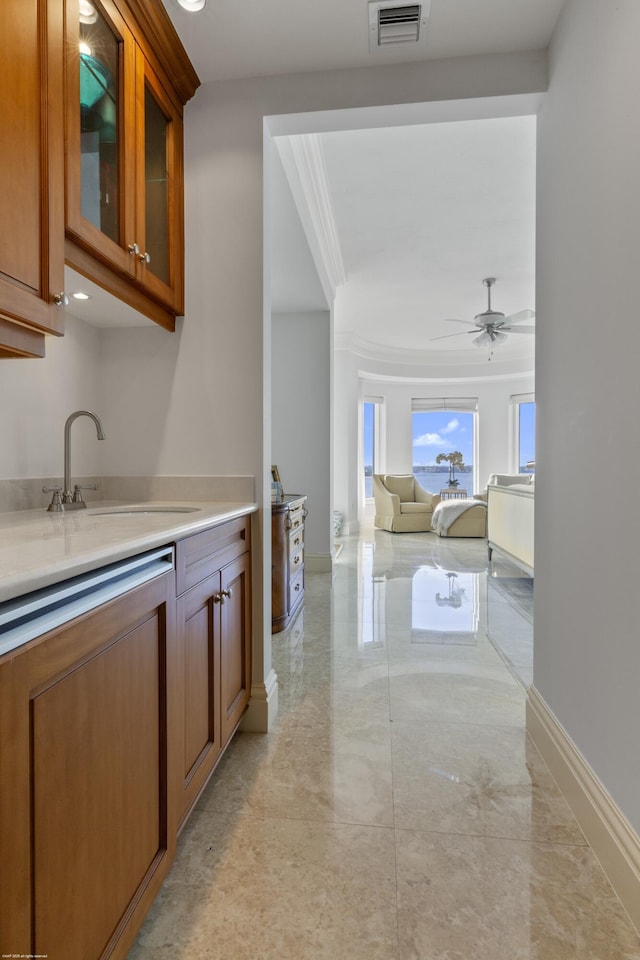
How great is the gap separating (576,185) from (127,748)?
6.42ft

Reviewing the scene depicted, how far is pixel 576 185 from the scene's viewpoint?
156 centimetres

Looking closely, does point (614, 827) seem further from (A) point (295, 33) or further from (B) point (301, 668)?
(A) point (295, 33)

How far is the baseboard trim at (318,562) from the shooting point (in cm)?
491

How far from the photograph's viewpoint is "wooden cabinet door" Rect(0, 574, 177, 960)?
25.7 inches

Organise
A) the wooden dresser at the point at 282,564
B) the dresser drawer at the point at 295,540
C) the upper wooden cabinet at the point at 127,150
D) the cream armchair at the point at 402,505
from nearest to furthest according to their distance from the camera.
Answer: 1. the upper wooden cabinet at the point at 127,150
2. the wooden dresser at the point at 282,564
3. the dresser drawer at the point at 295,540
4. the cream armchair at the point at 402,505

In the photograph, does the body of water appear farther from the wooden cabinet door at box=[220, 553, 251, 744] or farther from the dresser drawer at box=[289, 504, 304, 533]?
the wooden cabinet door at box=[220, 553, 251, 744]

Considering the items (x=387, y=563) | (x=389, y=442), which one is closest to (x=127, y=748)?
(x=387, y=563)

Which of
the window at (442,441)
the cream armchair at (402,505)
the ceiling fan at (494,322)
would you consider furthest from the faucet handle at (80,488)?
the window at (442,441)

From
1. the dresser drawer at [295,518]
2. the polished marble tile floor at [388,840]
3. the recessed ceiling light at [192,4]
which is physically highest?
the recessed ceiling light at [192,4]

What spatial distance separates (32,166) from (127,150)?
0.55m

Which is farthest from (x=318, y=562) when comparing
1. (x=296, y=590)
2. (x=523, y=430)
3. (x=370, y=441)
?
(x=523, y=430)

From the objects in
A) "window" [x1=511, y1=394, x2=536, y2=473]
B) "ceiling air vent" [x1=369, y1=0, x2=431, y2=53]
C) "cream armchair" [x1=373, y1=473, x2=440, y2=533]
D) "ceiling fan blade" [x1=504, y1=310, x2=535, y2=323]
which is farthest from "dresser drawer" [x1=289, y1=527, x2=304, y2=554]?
"window" [x1=511, y1=394, x2=536, y2=473]

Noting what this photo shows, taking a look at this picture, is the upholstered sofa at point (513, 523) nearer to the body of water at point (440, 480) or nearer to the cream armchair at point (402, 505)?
the cream armchair at point (402, 505)

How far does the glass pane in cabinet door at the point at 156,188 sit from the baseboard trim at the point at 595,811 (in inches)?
83.6
